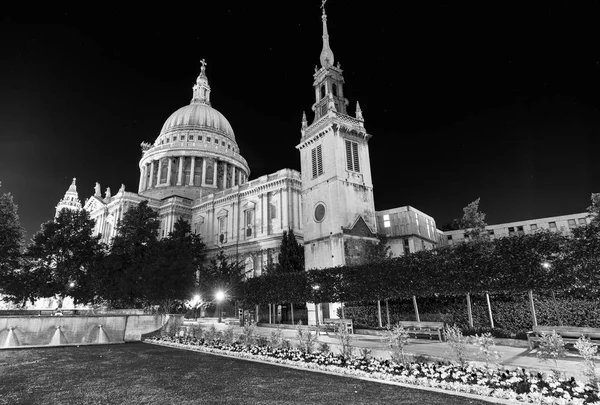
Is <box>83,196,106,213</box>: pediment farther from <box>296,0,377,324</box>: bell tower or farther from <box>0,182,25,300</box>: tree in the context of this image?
<box>296,0,377,324</box>: bell tower

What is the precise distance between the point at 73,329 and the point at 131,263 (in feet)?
58.5

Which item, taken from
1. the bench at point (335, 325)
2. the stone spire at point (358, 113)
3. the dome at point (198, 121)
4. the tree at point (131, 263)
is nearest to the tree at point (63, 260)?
the tree at point (131, 263)

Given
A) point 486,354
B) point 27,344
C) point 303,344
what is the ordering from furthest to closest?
point 27,344 < point 303,344 < point 486,354

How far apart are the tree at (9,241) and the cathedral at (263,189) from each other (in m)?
11.3

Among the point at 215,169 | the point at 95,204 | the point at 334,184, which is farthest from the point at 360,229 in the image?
the point at 95,204

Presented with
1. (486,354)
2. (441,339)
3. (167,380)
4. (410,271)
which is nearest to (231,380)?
(167,380)

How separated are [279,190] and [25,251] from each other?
33969 mm

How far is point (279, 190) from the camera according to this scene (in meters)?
57.8

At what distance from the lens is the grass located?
808 cm

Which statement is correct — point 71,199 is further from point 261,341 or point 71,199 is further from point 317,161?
point 261,341

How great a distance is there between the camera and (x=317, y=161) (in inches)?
1515

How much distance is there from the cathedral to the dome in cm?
30

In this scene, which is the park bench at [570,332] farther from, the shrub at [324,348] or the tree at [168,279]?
the tree at [168,279]

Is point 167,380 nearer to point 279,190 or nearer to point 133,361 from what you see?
point 133,361
